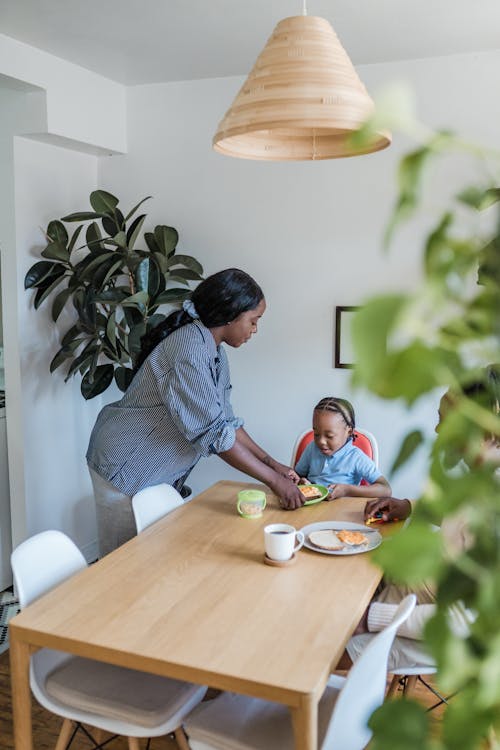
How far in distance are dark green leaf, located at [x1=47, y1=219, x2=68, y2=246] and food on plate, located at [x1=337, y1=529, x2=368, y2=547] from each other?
2047mm

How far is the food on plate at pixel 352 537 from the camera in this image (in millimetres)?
2156

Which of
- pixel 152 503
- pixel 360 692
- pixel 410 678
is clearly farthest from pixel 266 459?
pixel 360 692

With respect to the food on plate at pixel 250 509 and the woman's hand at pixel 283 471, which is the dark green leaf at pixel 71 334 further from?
the food on plate at pixel 250 509

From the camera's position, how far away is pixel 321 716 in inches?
71.1

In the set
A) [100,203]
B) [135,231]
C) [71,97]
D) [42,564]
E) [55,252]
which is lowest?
[42,564]

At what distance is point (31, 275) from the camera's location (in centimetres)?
341

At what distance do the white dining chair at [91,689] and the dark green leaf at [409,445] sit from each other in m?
1.54

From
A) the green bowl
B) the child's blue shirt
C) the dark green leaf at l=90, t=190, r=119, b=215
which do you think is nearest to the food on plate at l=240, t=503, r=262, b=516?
the green bowl

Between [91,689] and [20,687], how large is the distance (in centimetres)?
20

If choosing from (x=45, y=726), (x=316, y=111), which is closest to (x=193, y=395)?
(x=316, y=111)

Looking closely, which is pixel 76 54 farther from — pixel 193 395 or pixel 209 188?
pixel 193 395

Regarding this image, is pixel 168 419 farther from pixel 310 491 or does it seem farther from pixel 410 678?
pixel 410 678

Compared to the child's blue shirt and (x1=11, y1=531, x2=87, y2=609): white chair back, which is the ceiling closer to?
the child's blue shirt

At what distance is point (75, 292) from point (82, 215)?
38 centimetres
